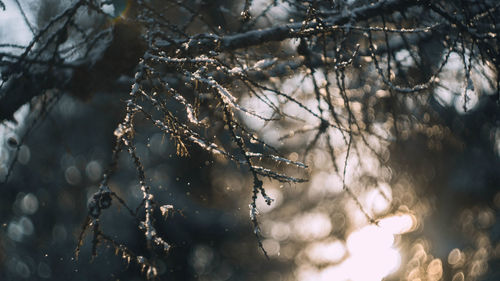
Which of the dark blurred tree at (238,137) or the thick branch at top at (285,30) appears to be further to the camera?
the thick branch at top at (285,30)

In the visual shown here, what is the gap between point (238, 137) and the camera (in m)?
1.32

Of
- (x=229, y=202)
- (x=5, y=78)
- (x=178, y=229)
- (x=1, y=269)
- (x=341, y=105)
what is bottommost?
(x=5, y=78)

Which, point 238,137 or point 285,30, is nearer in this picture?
point 238,137

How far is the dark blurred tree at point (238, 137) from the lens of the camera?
152cm

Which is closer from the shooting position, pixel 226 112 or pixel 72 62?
pixel 226 112

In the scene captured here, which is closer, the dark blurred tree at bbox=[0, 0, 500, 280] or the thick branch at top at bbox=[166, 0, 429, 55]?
the dark blurred tree at bbox=[0, 0, 500, 280]

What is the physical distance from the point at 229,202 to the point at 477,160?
25.6 ft

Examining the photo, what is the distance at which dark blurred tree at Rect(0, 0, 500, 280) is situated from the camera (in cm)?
152

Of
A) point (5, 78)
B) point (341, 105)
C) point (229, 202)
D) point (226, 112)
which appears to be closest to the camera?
point (226, 112)

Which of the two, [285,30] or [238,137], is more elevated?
[285,30]

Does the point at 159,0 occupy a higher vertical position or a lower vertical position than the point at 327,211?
lower

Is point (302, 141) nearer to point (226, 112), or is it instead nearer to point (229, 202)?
point (229, 202)

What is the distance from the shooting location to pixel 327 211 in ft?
43.9

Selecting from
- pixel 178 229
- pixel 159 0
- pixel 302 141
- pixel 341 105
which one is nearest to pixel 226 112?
pixel 159 0
